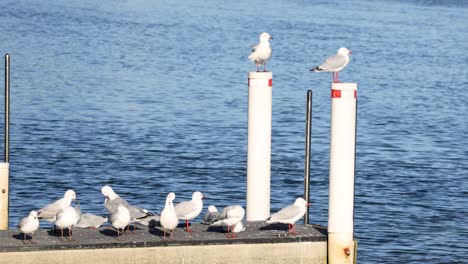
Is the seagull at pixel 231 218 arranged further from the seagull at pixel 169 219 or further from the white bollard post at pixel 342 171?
the white bollard post at pixel 342 171

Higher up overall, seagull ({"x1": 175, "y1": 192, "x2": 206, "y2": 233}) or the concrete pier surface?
seagull ({"x1": 175, "y1": 192, "x2": 206, "y2": 233})

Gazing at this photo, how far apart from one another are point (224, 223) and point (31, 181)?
39.5 feet

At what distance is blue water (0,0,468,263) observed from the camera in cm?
2558

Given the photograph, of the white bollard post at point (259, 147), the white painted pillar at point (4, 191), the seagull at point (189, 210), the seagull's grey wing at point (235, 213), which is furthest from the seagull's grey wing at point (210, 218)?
the white painted pillar at point (4, 191)

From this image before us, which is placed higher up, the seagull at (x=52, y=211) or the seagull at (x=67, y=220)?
the seagull at (x=52, y=211)

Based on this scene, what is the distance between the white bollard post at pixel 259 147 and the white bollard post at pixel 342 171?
7.12ft

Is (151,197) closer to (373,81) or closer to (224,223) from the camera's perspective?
(224,223)

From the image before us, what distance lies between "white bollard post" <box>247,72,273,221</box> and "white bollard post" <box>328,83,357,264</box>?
217 cm

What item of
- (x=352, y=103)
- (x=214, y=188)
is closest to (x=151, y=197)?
(x=214, y=188)

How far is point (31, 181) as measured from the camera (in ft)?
88.3

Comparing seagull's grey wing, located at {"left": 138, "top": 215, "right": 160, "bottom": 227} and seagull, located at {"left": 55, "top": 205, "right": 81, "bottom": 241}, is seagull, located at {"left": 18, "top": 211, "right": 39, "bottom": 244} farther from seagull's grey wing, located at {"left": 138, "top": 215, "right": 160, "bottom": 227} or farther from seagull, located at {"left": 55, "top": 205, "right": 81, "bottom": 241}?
seagull's grey wing, located at {"left": 138, "top": 215, "right": 160, "bottom": 227}

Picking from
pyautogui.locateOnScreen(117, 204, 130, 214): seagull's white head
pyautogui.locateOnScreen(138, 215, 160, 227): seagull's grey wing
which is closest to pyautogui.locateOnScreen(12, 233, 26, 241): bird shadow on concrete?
pyautogui.locateOnScreen(117, 204, 130, 214): seagull's white head

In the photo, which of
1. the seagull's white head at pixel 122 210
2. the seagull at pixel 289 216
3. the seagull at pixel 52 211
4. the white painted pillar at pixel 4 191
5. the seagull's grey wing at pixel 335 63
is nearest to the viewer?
the seagull's white head at pixel 122 210

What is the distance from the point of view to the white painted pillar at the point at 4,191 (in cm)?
1777
